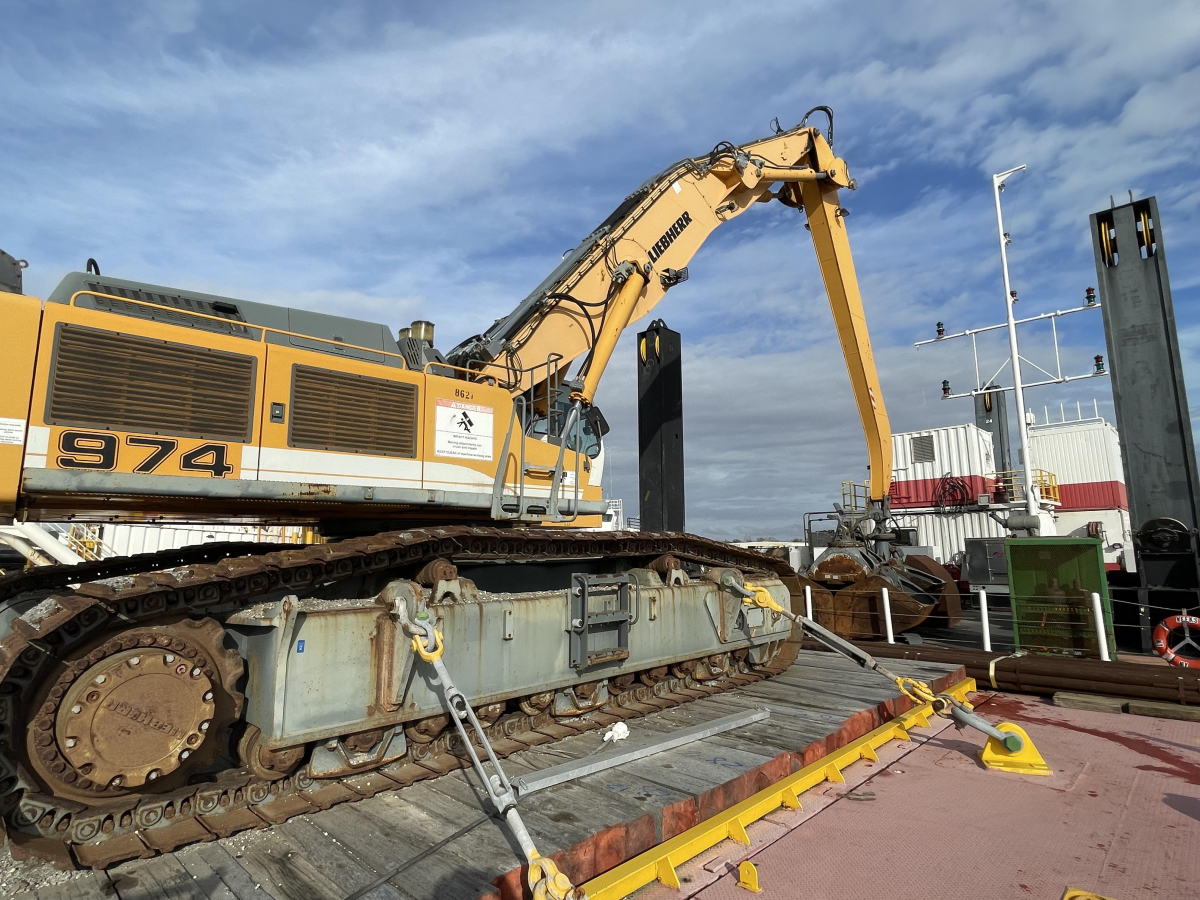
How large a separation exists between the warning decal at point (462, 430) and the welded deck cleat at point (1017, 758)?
472cm

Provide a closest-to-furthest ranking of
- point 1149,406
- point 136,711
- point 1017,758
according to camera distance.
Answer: point 136,711 < point 1017,758 < point 1149,406

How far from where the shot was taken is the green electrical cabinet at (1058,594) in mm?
8641

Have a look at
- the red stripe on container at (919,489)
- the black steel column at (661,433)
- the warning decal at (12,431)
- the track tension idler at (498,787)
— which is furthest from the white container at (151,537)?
the red stripe on container at (919,489)

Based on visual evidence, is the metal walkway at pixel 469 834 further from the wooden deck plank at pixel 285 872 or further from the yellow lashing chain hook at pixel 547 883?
the yellow lashing chain hook at pixel 547 883

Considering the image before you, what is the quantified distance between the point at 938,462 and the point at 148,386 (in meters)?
30.8

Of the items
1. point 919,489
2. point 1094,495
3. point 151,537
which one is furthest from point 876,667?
point 1094,495

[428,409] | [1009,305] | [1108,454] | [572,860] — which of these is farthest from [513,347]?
[1108,454]

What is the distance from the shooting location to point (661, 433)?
10445mm

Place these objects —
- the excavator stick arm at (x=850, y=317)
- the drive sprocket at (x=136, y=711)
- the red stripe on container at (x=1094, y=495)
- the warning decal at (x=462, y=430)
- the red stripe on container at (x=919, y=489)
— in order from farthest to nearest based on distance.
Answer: the red stripe on container at (x=1094, y=495)
the red stripe on container at (x=919, y=489)
the excavator stick arm at (x=850, y=317)
the warning decal at (x=462, y=430)
the drive sprocket at (x=136, y=711)

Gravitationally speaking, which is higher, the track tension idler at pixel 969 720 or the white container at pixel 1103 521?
the white container at pixel 1103 521

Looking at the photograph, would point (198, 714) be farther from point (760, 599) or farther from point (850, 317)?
point (850, 317)

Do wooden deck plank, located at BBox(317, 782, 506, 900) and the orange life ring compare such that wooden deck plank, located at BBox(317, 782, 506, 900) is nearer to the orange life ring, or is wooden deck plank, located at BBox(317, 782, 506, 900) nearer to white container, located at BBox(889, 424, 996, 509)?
the orange life ring

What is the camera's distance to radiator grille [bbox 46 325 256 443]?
3.57m

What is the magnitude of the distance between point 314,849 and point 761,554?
552 centimetres
